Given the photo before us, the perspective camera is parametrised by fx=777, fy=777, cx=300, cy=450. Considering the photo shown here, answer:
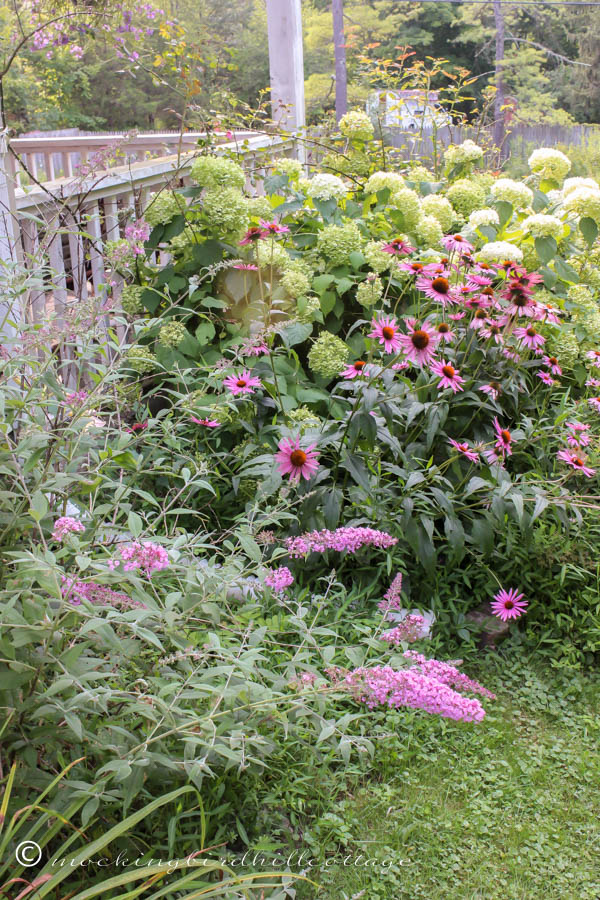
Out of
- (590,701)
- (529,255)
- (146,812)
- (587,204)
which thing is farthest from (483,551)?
(587,204)

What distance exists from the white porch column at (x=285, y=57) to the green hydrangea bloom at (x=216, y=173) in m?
2.25

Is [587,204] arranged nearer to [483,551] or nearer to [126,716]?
[483,551]

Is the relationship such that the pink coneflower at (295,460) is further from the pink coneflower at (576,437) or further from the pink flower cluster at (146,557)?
the pink coneflower at (576,437)

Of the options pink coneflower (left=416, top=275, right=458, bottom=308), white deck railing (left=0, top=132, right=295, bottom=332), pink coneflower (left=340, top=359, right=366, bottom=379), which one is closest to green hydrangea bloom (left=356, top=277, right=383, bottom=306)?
pink coneflower (left=416, top=275, right=458, bottom=308)

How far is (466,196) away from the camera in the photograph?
12.1ft

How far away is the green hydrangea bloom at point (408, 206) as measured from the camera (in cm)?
328

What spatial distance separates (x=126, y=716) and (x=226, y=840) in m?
0.31

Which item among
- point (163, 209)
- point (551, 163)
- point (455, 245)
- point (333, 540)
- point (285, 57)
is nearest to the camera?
point (333, 540)

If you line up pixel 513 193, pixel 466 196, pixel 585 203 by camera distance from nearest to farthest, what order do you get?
1. pixel 585 203
2. pixel 513 193
3. pixel 466 196

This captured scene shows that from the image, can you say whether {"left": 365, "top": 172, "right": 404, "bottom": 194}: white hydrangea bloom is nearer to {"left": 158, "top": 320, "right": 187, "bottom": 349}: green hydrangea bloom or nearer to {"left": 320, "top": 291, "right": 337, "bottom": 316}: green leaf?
{"left": 320, "top": 291, "right": 337, "bottom": 316}: green leaf

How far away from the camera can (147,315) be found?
3.09 meters

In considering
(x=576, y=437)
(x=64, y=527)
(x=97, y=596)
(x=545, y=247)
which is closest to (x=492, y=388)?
(x=576, y=437)

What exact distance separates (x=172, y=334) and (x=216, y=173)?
25.6 inches

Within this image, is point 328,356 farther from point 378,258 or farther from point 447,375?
point 447,375
